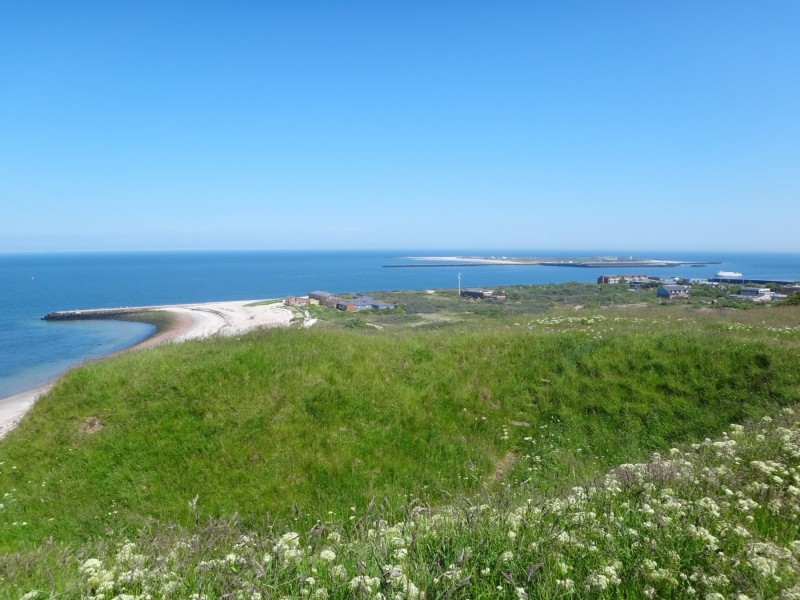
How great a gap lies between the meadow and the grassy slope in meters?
0.06

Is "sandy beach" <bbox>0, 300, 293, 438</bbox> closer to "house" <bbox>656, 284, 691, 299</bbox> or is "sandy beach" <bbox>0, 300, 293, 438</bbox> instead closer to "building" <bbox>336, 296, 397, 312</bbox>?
"building" <bbox>336, 296, 397, 312</bbox>

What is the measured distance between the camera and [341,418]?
12.1 m

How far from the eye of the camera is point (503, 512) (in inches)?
183

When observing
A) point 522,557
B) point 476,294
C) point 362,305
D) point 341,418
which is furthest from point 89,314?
point 522,557

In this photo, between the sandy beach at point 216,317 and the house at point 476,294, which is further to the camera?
the house at point 476,294

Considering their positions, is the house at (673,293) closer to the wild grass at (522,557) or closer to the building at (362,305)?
the building at (362,305)

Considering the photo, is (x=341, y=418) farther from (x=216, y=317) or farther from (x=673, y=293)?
(x=673, y=293)

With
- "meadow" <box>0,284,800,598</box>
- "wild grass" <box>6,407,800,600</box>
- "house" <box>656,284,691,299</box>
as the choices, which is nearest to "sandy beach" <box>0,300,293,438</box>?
"meadow" <box>0,284,800,598</box>

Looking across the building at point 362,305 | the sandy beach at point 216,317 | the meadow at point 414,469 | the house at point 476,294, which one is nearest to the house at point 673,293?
the house at point 476,294

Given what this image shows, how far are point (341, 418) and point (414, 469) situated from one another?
2588 mm

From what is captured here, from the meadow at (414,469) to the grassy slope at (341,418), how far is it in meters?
0.06

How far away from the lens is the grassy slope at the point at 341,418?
9.93 metres

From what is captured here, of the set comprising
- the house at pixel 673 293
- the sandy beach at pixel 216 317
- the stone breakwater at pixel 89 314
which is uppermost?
the house at pixel 673 293

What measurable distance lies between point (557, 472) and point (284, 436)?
6.79 m
